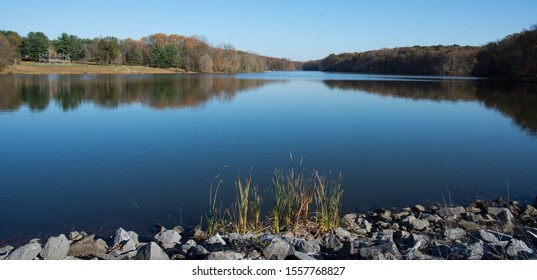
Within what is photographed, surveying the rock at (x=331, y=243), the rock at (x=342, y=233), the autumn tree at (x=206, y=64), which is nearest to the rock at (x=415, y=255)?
the rock at (x=331, y=243)

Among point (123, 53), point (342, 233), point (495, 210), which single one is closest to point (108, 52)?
point (123, 53)

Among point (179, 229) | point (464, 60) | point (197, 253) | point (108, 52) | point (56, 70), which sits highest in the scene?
point (108, 52)

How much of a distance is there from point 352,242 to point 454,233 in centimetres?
212

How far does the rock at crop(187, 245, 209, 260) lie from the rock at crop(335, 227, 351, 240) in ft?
7.08

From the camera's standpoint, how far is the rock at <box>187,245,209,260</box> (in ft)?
16.4

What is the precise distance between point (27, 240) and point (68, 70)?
258 ft

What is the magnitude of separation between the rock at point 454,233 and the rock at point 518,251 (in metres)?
1.09

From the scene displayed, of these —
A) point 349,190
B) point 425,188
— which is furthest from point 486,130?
point 349,190

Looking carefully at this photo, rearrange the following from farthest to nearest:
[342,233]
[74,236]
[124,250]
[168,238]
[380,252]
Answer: [342,233] < [74,236] < [168,238] < [124,250] < [380,252]

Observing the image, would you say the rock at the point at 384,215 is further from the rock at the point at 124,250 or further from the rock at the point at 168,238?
the rock at the point at 124,250

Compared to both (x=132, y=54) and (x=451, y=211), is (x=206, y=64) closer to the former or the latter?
(x=132, y=54)

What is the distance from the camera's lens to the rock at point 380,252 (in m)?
4.87

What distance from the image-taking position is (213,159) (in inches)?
460
